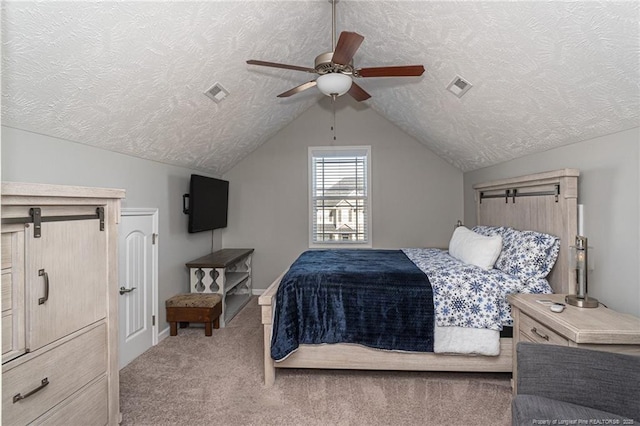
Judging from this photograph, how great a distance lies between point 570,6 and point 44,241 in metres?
2.71

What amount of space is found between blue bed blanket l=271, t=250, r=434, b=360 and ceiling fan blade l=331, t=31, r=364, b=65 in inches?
62.4

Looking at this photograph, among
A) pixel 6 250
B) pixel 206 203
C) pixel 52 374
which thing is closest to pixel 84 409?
pixel 52 374

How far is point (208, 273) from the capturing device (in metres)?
3.86

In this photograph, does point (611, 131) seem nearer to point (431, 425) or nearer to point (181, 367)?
point (431, 425)

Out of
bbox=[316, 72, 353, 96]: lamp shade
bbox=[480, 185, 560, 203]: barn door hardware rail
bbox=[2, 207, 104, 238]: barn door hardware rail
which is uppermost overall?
bbox=[316, 72, 353, 96]: lamp shade

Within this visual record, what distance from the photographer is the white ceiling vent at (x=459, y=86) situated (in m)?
2.68

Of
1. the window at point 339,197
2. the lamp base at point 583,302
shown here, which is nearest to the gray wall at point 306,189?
the window at point 339,197

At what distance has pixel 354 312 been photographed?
2.45 m

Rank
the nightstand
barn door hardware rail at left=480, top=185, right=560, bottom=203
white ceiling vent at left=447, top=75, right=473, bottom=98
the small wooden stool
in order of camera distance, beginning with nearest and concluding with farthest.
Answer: the nightstand
barn door hardware rail at left=480, top=185, right=560, bottom=203
white ceiling vent at left=447, top=75, right=473, bottom=98
the small wooden stool

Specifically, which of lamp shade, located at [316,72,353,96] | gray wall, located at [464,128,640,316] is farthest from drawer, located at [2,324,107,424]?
gray wall, located at [464,128,640,316]

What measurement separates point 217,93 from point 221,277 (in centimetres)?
208

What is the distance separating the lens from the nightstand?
161cm

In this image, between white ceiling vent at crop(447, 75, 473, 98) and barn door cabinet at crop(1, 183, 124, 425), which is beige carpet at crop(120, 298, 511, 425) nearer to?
barn door cabinet at crop(1, 183, 124, 425)

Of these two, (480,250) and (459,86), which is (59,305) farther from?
(459,86)
